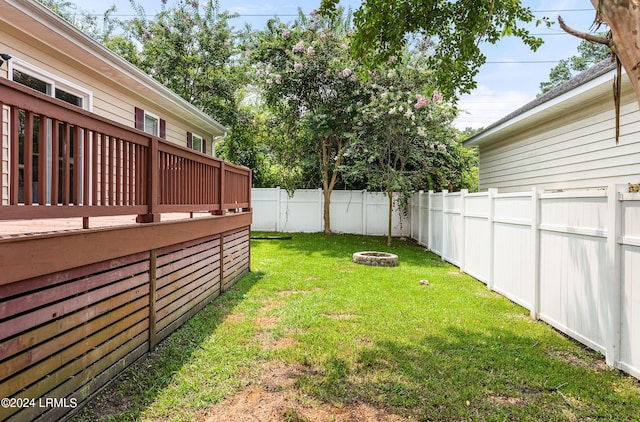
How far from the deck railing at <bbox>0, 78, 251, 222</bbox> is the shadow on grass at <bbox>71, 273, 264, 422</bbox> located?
48.5 inches

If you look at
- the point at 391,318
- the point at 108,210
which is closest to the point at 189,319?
the point at 108,210

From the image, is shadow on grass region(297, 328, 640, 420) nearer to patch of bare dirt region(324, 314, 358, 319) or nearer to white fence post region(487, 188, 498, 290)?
patch of bare dirt region(324, 314, 358, 319)

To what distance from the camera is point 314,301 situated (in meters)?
4.99

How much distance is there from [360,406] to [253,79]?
13.9 m

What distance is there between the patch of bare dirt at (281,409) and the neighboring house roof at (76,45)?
4604mm

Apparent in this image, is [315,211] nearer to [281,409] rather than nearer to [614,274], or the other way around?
[614,274]

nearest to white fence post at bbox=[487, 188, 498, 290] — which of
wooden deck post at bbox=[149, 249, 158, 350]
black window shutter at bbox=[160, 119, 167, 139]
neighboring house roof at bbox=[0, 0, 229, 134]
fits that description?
wooden deck post at bbox=[149, 249, 158, 350]

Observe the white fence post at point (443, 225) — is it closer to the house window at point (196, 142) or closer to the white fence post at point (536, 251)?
the white fence post at point (536, 251)

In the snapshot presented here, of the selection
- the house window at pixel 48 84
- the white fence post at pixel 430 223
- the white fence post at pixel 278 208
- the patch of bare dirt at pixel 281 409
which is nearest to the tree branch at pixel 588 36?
the patch of bare dirt at pixel 281 409

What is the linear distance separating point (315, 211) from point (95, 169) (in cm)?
1175

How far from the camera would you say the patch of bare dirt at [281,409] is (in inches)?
92.3

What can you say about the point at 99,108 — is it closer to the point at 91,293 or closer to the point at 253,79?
the point at 91,293

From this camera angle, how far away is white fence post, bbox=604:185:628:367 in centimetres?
302

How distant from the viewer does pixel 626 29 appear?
204 cm
